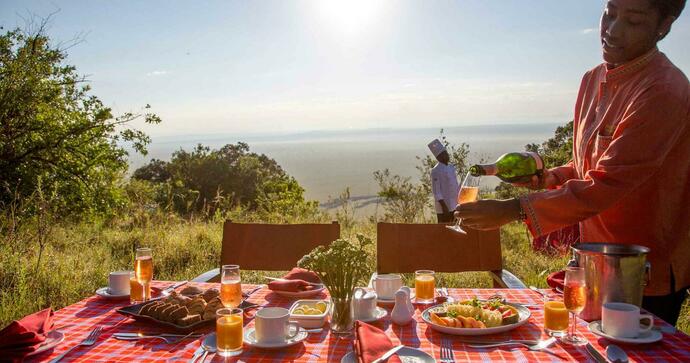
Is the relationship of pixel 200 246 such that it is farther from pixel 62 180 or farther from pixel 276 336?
pixel 62 180

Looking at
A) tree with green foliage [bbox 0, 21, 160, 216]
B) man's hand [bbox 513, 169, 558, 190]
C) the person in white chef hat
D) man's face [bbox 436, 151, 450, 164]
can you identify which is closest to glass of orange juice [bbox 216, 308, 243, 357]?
man's hand [bbox 513, 169, 558, 190]

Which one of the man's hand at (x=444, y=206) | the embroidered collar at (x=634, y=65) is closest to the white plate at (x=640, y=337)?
the embroidered collar at (x=634, y=65)

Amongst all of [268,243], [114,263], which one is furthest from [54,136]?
[268,243]

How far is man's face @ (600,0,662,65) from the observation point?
1.91 m

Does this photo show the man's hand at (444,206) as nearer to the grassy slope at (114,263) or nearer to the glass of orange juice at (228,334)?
the grassy slope at (114,263)

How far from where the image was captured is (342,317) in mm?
1736

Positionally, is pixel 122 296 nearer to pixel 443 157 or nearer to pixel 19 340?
pixel 19 340

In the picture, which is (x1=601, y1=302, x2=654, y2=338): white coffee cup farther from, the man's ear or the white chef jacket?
the white chef jacket

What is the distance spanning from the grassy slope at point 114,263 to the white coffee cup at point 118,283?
1.77 m

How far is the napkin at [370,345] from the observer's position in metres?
1.41

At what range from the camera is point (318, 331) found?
1759 millimetres

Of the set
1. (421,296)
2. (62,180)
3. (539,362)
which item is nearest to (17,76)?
(62,180)

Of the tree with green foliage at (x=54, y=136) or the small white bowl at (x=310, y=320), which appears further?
the tree with green foliage at (x=54, y=136)

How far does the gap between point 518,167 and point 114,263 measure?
3.86 metres
